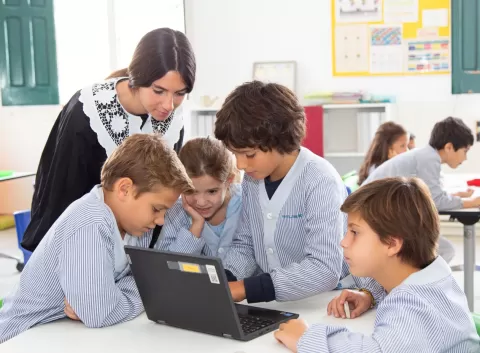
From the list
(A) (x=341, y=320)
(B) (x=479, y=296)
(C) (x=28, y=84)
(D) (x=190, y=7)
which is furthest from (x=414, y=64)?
(A) (x=341, y=320)

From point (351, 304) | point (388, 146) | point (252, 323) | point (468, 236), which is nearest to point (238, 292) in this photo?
point (252, 323)

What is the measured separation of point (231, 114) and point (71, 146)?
578 mm

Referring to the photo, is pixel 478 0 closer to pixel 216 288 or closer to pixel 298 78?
pixel 298 78

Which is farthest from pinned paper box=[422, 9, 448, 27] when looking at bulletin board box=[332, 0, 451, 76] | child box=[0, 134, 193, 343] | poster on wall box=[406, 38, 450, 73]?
child box=[0, 134, 193, 343]

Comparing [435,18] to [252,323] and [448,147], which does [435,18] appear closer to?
[448,147]

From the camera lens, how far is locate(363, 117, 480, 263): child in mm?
4113

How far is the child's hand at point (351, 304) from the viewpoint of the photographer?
174 centimetres

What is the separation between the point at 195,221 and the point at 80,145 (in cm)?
42

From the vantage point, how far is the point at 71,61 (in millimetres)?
7086

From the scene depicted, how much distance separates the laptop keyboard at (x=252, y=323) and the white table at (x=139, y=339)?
0.13 ft

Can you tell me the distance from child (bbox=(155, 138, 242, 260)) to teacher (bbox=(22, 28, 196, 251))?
0.17 m

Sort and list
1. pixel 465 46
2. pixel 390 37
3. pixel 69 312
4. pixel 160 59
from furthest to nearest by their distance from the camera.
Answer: pixel 390 37 < pixel 465 46 < pixel 160 59 < pixel 69 312

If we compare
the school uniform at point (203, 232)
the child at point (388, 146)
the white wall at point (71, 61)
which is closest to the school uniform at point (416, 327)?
the school uniform at point (203, 232)

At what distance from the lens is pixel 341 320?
67.6 inches
